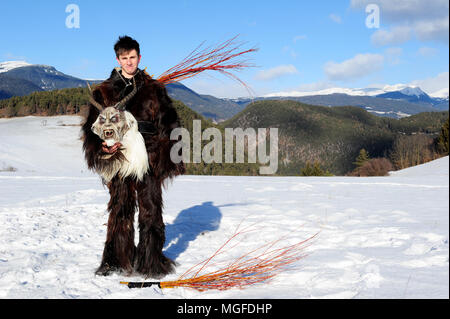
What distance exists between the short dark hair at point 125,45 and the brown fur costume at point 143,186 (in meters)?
0.22

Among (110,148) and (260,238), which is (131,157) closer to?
(110,148)

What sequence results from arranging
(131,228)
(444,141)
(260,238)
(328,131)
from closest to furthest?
(131,228) → (260,238) → (444,141) → (328,131)

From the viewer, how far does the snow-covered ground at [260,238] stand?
3346 millimetres

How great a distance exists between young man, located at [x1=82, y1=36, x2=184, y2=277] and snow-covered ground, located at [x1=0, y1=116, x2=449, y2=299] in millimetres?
289

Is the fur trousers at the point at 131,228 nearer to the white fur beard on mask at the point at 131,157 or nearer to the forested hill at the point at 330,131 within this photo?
the white fur beard on mask at the point at 131,157

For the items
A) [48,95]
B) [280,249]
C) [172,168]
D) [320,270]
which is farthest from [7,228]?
[48,95]

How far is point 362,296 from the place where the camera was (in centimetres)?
308

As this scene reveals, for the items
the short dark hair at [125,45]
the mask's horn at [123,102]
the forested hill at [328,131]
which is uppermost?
the forested hill at [328,131]

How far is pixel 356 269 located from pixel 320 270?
408 millimetres

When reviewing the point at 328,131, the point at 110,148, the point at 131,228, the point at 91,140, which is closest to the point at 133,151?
the point at 110,148

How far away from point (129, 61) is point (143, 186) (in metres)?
1.37

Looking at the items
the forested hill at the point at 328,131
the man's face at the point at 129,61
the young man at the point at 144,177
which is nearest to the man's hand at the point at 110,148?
the young man at the point at 144,177

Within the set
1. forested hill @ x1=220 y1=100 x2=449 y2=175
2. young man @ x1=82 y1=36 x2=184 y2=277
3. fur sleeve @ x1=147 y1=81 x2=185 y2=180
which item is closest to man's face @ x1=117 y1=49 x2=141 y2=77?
young man @ x1=82 y1=36 x2=184 y2=277

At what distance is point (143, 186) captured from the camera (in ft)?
12.3
